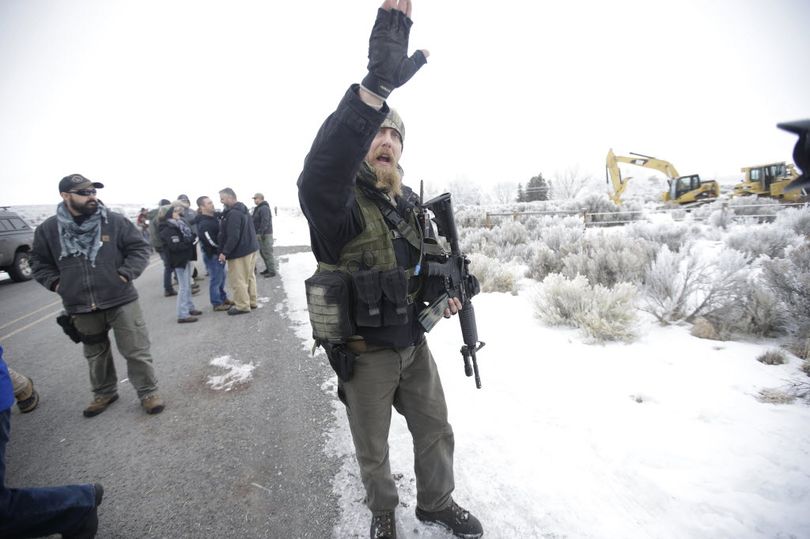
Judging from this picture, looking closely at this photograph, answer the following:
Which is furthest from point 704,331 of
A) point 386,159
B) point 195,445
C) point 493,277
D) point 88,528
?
point 88,528

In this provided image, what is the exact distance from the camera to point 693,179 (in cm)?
2008

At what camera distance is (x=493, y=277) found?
6.30 meters

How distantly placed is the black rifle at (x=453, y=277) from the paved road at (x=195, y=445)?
1338 mm

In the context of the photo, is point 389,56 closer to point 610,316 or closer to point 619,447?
point 619,447

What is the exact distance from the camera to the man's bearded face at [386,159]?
1.78 metres

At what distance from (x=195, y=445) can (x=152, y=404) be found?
34.5 inches

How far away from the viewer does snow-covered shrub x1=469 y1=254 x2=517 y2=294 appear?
6.18 meters

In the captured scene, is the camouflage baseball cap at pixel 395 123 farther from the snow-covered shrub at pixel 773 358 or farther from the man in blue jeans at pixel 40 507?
the snow-covered shrub at pixel 773 358

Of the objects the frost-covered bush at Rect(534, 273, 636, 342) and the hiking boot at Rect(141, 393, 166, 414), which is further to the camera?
the frost-covered bush at Rect(534, 273, 636, 342)

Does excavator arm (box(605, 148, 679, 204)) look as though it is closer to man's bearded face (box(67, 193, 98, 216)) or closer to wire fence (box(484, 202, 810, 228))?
wire fence (box(484, 202, 810, 228))

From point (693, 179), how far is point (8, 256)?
30.3 m

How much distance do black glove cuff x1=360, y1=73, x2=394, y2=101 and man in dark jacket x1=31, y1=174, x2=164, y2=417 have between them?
10.6ft

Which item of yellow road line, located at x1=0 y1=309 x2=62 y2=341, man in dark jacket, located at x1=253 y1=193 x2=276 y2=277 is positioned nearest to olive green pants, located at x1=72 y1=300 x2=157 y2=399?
yellow road line, located at x1=0 y1=309 x2=62 y2=341

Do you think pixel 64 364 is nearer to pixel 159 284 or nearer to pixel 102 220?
pixel 102 220
